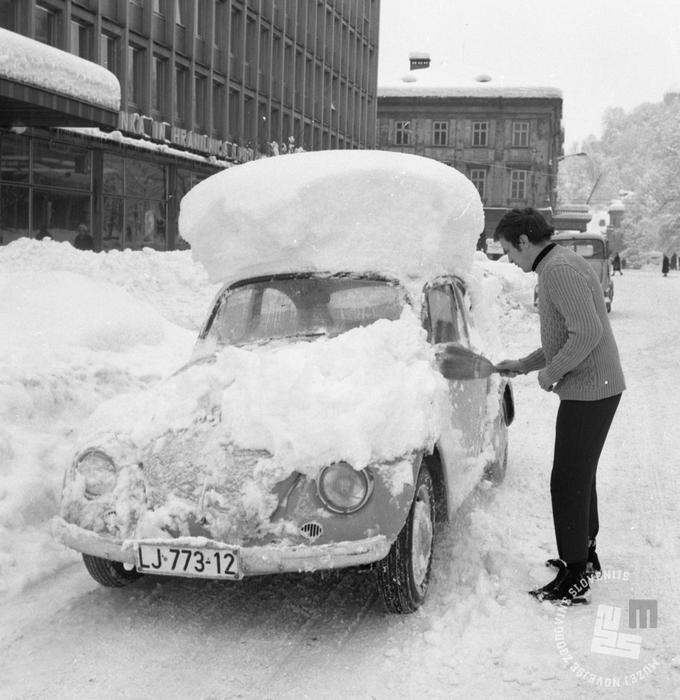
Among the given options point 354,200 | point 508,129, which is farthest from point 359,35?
point 354,200

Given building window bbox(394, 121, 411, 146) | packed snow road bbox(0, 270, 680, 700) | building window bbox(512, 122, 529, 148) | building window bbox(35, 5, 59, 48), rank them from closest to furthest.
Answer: packed snow road bbox(0, 270, 680, 700) < building window bbox(35, 5, 59, 48) < building window bbox(512, 122, 529, 148) < building window bbox(394, 121, 411, 146)

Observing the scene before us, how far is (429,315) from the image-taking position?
534 centimetres

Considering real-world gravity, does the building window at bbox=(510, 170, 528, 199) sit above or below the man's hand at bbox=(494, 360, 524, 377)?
above

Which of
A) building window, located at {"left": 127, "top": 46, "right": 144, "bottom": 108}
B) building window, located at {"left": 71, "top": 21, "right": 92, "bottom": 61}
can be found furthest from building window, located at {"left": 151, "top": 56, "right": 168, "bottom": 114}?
building window, located at {"left": 71, "top": 21, "right": 92, "bottom": 61}

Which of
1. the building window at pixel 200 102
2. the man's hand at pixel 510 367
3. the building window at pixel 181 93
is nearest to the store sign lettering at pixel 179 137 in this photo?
the building window at pixel 200 102

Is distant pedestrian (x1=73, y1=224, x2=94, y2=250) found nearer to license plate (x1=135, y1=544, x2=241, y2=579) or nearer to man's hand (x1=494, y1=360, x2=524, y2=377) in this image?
man's hand (x1=494, y1=360, x2=524, y2=377)

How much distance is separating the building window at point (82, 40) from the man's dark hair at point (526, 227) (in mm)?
24762

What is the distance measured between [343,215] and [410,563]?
215 cm

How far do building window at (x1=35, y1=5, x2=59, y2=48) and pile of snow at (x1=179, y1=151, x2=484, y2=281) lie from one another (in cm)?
2151

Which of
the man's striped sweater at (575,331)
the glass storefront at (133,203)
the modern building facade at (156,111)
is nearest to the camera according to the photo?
the man's striped sweater at (575,331)

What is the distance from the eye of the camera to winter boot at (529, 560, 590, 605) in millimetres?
4539

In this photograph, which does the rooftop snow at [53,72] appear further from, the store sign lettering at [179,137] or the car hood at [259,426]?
the car hood at [259,426]

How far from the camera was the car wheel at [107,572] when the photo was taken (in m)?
4.55

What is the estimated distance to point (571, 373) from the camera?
452cm
